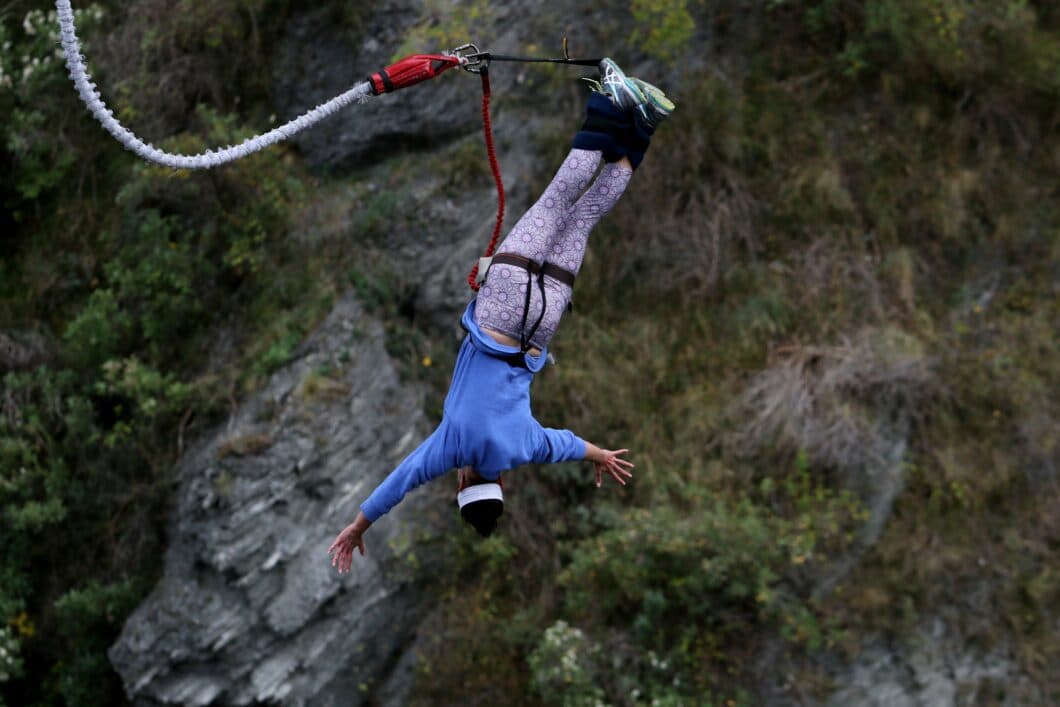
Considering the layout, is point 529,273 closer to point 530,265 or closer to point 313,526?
point 530,265

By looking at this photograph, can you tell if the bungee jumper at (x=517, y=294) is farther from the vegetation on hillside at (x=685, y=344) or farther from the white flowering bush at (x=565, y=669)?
the vegetation on hillside at (x=685, y=344)

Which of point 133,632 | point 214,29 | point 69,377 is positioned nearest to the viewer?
point 133,632

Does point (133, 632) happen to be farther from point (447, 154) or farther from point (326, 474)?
point (447, 154)

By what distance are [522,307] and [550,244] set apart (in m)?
0.29

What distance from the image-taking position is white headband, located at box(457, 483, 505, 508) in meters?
4.32

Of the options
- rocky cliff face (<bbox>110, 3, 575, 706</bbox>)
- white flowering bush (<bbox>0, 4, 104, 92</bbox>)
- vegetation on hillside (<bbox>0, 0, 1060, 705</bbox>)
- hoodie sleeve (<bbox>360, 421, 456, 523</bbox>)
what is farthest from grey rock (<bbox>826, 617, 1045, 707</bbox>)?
white flowering bush (<bbox>0, 4, 104, 92</bbox>)

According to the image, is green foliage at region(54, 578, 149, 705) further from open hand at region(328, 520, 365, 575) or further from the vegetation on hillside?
open hand at region(328, 520, 365, 575)

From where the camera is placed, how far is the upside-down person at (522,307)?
4156 mm

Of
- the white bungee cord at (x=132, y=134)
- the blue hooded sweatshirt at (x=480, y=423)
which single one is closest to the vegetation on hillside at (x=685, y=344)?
the blue hooded sweatshirt at (x=480, y=423)

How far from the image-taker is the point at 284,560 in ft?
26.3

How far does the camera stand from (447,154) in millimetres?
9094

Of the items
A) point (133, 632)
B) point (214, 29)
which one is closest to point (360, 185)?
point (214, 29)

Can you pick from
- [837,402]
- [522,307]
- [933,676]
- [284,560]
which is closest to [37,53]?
[284,560]

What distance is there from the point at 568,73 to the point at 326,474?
3.84 m
